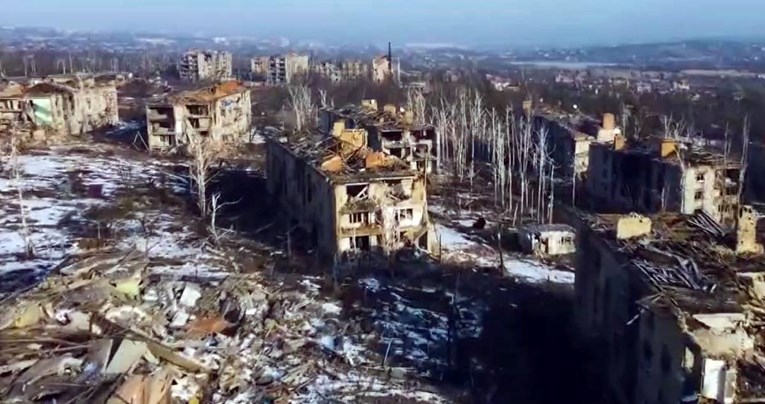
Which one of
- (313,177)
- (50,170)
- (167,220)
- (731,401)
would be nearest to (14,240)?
(167,220)

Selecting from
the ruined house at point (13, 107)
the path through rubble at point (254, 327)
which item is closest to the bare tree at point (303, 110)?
the ruined house at point (13, 107)

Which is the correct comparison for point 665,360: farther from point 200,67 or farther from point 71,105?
point 200,67

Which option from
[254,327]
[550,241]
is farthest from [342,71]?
[254,327]

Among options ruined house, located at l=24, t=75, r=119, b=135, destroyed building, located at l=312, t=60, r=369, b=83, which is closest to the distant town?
ruined house, located at l=24, t=75, r=119, b=135

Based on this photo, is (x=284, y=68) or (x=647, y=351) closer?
(x=647, y=351)

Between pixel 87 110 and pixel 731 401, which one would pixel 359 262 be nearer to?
pixel 731 401
